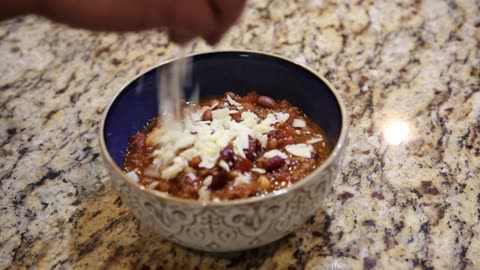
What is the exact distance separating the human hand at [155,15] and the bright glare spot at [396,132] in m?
0.56

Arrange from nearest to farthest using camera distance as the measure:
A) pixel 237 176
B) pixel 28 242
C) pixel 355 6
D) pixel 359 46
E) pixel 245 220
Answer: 1. pixel 245 220
2. pixel 237 176
3. pixel 28 242
4. pixel 359 46
5. pixel 355 6

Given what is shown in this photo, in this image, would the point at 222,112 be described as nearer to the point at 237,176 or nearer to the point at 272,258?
the point at 237,176

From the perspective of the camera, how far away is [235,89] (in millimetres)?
1242

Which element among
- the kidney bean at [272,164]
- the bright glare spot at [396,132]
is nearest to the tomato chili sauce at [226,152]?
the kidney bean at [272,164]

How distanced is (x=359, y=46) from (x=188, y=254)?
929mm

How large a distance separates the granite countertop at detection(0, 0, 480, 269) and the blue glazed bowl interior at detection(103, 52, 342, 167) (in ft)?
0.53

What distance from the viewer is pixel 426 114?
1.32 m

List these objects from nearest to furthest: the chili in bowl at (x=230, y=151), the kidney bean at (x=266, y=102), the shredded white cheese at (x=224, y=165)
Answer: the chili in bowl at (x=230, y=151) < the shredded white cheese at (x=224, y=165) < the kidney bean at (x=266, y=102)

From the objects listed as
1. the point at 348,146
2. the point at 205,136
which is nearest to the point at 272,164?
the point at 205,136

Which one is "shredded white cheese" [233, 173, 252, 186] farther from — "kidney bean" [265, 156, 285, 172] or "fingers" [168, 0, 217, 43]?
"fingers" [168, 0, 217, 43]

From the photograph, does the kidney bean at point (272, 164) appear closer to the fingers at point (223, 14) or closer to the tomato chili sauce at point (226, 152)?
the tomato chili sauce at point (226, 152)

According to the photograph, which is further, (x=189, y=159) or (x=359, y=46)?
(x=359, y=46)

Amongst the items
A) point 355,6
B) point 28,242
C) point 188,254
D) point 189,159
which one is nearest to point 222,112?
point 189,159

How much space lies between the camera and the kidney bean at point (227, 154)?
3.09 ft
